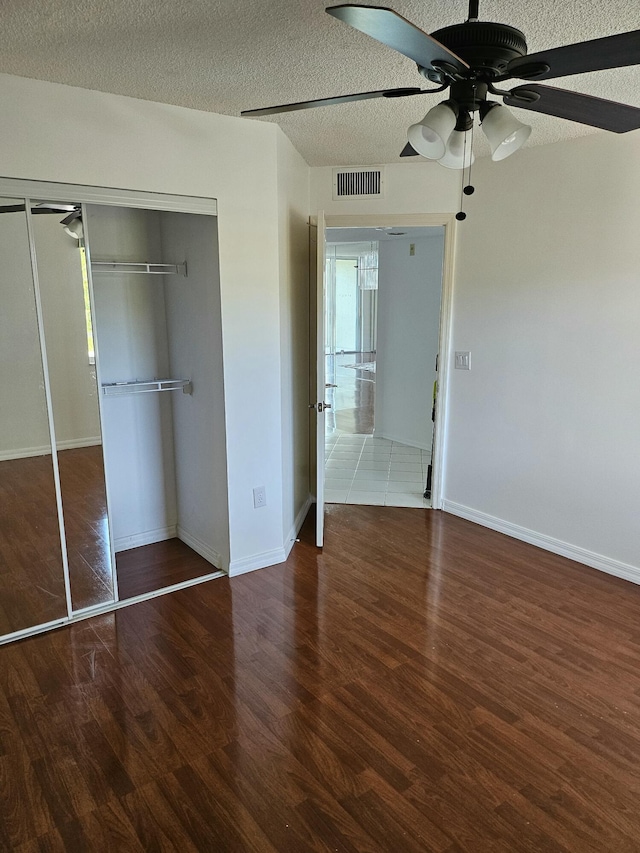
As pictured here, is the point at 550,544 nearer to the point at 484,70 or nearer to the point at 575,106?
the point at 575,106

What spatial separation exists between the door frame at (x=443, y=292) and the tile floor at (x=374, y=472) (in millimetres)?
372

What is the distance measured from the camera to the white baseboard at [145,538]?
367 centimetres

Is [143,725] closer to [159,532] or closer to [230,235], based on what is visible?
[159,532]

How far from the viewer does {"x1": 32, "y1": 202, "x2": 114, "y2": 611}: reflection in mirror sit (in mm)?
2623

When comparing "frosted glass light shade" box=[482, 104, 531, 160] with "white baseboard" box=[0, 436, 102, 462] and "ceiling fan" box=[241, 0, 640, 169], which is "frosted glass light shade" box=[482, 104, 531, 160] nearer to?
"ceiling fan" box=[241, 0, 640, 169]

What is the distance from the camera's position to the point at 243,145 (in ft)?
9.73

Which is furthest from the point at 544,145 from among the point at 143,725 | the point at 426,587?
the point at 143,725

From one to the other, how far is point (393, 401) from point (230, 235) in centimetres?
382

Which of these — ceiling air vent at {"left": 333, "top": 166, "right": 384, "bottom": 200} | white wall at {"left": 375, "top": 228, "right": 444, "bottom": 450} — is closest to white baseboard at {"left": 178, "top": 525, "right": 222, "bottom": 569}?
ceiling air vent at {"left": 333, "top": 166, "right": 384, "bottom": 200}

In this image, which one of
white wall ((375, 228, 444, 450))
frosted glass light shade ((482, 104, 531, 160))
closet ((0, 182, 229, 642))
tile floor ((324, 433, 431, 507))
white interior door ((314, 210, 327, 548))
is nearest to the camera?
frosted glass light shade ((482, 104, 531, 160))

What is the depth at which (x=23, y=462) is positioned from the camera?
266 cm

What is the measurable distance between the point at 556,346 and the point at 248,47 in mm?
2442

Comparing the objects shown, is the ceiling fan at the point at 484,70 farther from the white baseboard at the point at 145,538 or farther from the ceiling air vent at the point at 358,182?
the white baseboard at the point at 145,538

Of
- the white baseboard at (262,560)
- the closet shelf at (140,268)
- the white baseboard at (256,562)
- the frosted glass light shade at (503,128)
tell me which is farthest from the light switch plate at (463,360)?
the frosted glass light shade at (503,128)
